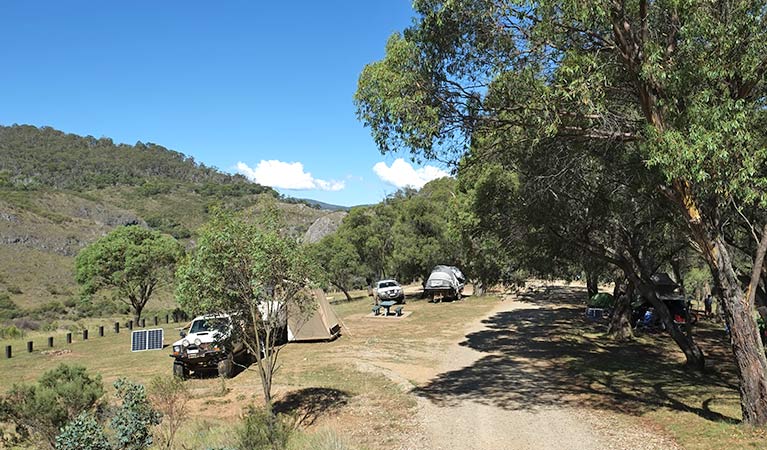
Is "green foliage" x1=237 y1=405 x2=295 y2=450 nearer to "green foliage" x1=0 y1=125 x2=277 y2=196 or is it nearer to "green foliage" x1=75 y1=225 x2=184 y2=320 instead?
"green foliage" x1=75 y1=225 x2=184 y2=320

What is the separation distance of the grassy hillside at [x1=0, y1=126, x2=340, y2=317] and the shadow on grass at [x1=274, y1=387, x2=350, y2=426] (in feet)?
12.0

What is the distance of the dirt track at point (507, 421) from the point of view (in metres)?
8.15

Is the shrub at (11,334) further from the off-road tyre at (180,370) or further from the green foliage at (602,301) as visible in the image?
the green foliage at (602,301)

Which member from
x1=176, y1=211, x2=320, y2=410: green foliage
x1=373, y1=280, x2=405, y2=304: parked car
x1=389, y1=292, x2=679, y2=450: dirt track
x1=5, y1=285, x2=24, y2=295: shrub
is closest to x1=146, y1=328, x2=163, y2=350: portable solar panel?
x1=389, y1=292, x2=679, y2=450: dirt track

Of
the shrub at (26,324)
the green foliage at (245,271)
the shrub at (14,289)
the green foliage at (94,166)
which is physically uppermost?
the green foliage at (94,166)

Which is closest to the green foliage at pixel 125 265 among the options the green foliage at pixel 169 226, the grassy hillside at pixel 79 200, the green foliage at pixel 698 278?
the grassy hillside at pixel 79 200

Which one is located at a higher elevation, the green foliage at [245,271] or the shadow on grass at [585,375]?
the green foliage at [245,271]

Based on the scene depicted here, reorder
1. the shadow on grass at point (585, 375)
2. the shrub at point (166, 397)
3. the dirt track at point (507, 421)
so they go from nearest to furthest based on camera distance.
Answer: the shrub at point (166, 397)
the dirt track at point (507, 421)
the shadow on grass at point (585, 375)

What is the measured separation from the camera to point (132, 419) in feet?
21.7

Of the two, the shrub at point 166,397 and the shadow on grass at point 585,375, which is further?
the shadow on grass at point 585,375

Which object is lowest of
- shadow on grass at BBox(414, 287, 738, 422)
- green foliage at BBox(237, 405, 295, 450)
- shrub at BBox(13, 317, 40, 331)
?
shrub at BBox(13, 317, 40, 331)

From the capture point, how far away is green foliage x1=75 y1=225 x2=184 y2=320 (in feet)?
97.1

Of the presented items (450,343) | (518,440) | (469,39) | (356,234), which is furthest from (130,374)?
(356,234)

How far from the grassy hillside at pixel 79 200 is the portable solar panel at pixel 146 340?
6.49 m
